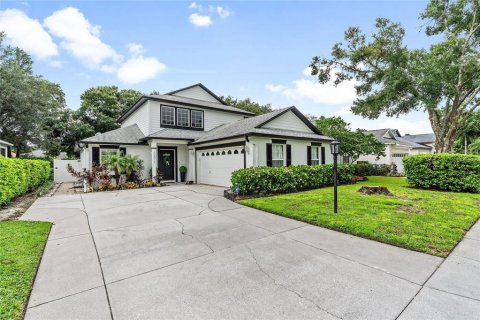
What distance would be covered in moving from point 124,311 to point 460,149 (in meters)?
43.0

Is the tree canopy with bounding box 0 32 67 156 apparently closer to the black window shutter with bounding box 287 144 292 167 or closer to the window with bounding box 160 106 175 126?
the window with bounding box 160 106 175 126

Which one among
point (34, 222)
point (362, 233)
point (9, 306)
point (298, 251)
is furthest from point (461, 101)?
point (34, 222)

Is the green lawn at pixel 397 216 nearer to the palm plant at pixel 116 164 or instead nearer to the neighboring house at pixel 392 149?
the palm plant at pixel 116 164

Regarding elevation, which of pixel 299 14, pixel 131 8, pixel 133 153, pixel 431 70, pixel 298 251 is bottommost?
pixel 298 251

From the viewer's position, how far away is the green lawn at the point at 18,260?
2414 mm

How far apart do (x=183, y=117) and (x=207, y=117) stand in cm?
189

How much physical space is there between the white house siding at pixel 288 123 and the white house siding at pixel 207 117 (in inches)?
231

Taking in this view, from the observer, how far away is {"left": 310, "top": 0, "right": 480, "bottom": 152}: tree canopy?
12.6 m

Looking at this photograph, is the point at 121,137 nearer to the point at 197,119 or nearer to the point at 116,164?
the point at 116,164

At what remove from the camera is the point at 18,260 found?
3.41 meters

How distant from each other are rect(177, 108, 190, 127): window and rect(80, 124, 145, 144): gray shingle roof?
109 inches

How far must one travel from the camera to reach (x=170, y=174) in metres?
15.4

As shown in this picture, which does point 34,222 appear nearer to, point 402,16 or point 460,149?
point 402,16

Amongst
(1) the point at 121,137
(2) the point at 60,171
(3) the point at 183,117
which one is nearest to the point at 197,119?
(3) the point at 183,117
